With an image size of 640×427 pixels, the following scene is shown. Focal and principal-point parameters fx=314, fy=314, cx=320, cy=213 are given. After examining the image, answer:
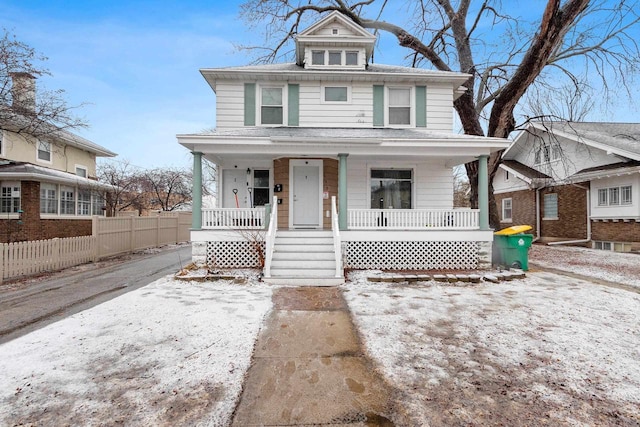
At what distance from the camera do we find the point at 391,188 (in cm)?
1080

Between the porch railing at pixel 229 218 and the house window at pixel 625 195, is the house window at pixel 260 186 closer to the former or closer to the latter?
the porch railing at pixel 229 218

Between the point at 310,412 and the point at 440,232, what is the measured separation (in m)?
7.17

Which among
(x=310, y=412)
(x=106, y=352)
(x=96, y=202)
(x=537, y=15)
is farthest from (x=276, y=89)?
(x=96, y=202)

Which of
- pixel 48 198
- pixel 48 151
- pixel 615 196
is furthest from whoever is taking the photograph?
pixel 48 151

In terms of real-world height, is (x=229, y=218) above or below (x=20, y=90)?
below

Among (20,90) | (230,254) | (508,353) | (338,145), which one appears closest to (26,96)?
(20,90)

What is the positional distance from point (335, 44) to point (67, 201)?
1442cm

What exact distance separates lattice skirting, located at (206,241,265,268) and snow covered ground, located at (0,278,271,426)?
314 centimetres

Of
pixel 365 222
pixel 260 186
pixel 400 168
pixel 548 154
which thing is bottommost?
pixel 365 222

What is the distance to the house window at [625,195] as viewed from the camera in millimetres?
12758

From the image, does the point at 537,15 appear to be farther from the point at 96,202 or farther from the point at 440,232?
the point at 96,202

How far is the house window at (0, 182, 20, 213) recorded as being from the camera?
42.6 ft

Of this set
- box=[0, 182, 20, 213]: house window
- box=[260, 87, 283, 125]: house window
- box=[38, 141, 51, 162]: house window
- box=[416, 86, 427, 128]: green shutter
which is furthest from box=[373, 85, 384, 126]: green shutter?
box=[38, 141, 51, 162]: house window

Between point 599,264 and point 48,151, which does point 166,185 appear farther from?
point 599,264
